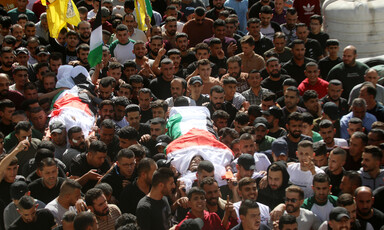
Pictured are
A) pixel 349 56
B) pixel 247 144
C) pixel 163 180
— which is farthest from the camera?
pixel 349 56

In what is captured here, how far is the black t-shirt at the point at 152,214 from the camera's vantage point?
9.23 m

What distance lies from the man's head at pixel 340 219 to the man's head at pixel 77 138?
3.80m

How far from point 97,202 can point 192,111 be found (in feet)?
9.57

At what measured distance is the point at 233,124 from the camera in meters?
12.4

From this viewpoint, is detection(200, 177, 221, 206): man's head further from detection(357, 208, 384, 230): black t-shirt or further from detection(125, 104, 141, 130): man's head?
detection(125, 104, 141, 130): man's head

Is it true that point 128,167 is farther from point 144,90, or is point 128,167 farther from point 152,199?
point 144,90

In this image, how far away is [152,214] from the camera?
9.30 metres

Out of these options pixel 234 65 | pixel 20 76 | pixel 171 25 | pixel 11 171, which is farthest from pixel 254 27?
pixel 11 171

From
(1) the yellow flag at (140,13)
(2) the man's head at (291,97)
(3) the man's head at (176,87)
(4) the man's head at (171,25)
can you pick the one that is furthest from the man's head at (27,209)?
(1) the yellow flag at (140,13)

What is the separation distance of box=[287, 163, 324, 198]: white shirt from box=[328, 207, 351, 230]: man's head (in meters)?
1.15

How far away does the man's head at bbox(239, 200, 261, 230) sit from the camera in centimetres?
912

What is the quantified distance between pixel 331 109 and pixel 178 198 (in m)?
3.19

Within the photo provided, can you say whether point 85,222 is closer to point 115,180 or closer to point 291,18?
point 115,180

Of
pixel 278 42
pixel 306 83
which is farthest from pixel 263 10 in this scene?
pixel 306 83
